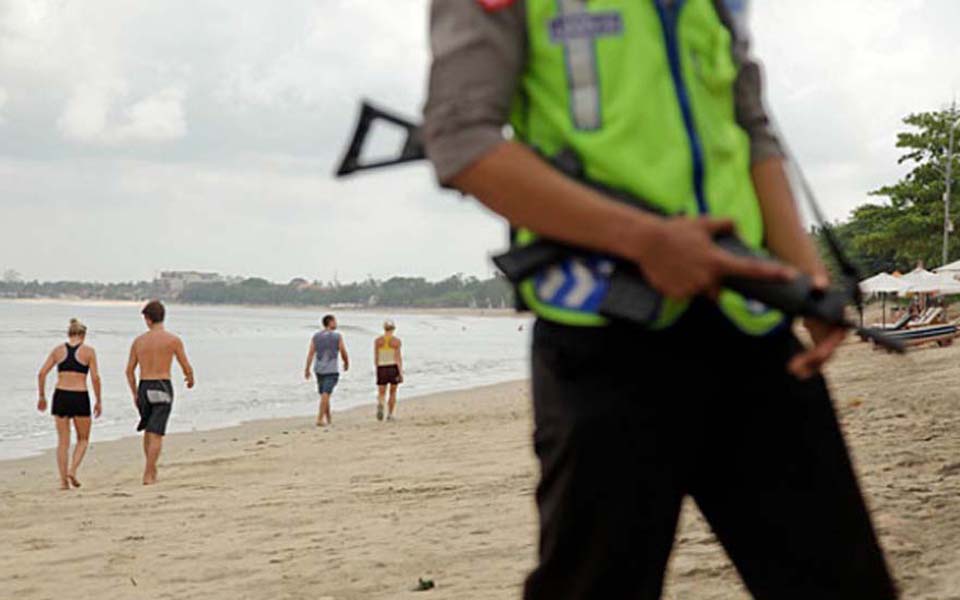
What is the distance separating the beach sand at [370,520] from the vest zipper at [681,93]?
9.02ft

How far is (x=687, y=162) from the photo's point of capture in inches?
62.2

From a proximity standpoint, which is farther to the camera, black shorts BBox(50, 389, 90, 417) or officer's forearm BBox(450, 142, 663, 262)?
black shorts BBox(50, 389, 90, 417)

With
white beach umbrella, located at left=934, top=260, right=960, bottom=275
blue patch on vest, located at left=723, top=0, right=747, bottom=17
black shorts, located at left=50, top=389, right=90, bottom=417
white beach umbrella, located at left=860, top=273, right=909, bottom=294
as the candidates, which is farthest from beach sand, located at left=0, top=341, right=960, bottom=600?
white beach umbrella, located at left=934, top=260, right=960, bottom=275

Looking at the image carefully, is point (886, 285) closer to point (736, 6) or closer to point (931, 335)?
point (931, 335)

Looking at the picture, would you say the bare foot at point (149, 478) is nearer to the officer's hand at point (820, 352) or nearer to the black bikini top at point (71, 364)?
the black bikini top at point (71, 364)

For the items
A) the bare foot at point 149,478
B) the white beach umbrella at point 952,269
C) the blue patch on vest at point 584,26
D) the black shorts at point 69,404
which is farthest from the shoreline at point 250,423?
the blue patch on vest at point 584,26

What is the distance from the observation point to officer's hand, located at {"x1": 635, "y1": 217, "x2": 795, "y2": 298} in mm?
1433

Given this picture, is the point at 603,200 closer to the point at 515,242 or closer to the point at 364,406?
the point at 515,242

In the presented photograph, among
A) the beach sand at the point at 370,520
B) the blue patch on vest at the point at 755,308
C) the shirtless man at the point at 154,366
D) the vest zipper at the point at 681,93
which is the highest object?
the vest zipper at the point at 681,93

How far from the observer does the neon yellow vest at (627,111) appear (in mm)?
1557

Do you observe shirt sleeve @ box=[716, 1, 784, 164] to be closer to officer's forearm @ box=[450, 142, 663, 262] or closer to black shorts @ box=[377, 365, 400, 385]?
officer's forearm @ box=[450, 142, 663, 262]

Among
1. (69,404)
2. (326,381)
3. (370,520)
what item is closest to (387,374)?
(326,381)

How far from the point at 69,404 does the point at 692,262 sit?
10.7m

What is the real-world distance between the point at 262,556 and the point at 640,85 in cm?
516
